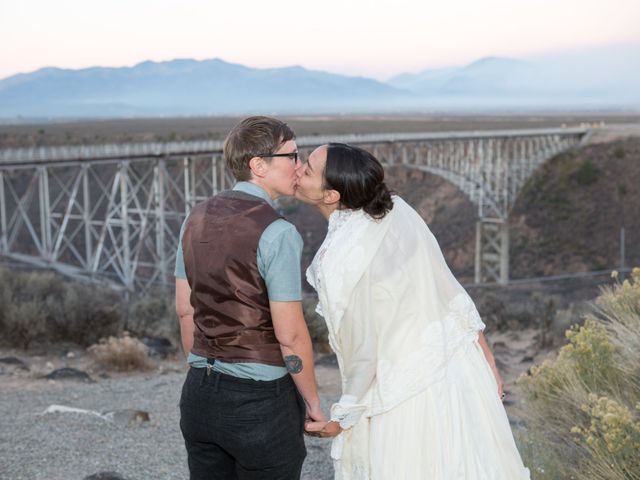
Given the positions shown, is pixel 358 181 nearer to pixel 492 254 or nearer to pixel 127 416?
pixel 127 416

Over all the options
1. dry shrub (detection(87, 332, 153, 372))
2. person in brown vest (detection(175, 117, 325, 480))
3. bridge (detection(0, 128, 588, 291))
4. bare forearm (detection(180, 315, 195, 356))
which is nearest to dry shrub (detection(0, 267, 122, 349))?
dry shrub (detection(87, 332, 153, 372))

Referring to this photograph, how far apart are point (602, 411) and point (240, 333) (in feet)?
5.32

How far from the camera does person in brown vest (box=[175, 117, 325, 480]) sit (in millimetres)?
2566

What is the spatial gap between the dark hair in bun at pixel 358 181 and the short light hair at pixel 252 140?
0.18m

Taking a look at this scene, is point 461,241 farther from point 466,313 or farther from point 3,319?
point 466,313

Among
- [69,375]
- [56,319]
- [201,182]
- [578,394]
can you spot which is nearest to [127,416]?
[69,375]

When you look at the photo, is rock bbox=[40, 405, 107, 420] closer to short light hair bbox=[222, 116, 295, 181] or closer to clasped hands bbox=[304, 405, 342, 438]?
clasped hands bbox=[304, 405, 342, 438]

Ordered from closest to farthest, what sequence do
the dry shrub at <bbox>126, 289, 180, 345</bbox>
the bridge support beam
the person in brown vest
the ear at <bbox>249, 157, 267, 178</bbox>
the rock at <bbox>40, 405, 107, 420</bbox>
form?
the person in brown vest, the ear at <bbox>249, 157, 267, 178</bbox>, the rock at <bbox>40, 405, 107, 420</bbox>, the dry shrub at <bbox>126, 289, 180, 345</bbox>, the bridge support beam

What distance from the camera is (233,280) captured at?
258cm

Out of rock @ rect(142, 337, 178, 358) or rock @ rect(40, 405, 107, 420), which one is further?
rock @ rect(142, 337, 178, 358)

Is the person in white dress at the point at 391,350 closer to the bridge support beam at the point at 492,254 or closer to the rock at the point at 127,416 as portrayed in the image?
the rock at the point at 127,416

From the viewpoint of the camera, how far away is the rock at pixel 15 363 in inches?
343

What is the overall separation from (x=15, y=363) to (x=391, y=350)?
7.08m

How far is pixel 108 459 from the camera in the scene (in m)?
5.15
